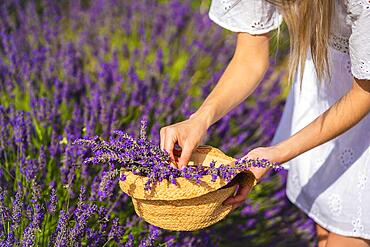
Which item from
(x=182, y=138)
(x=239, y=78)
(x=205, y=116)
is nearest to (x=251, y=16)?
(x=239, y=78)

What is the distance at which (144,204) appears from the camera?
166 centimetres

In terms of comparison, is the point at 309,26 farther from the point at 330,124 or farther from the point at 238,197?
the point at 238,197

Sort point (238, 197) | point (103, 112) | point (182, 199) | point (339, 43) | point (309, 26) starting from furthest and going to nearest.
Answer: point (103, 112) → point (339, 43) → point (309, 26) → point (238, 197) → point (182, 199)

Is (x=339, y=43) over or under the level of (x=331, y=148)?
over

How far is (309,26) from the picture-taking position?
1.85m

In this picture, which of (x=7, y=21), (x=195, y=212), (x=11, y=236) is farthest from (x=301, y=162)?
(x=7, y=21)

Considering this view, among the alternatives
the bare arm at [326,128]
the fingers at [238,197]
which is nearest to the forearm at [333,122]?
the bare arm at [326,128]

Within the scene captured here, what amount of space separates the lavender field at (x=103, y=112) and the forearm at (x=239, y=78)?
0.34 meters

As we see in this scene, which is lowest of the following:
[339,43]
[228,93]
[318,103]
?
[318,103]

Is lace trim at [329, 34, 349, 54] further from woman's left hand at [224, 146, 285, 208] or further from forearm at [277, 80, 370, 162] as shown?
woman's left hand at [224, 146, 285, 208]

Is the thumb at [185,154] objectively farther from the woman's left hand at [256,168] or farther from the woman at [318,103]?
the woman's left hand at [256,168]

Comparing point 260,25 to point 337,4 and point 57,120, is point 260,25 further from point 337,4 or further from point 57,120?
point 57,120

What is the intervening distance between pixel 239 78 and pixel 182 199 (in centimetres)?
49

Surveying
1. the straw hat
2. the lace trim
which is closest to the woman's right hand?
the straw hat
